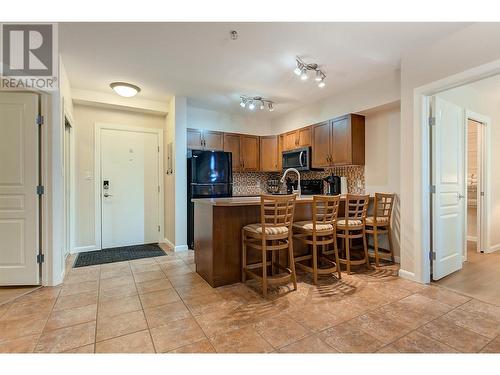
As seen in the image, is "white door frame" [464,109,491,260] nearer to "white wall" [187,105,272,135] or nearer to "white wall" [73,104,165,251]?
"white wall" [187,105,272,135]

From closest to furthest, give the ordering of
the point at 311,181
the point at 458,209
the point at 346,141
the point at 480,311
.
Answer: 1. the point at 480,311
2. the point at 458,209
3. the point at 346,141
4. the point at 311,181

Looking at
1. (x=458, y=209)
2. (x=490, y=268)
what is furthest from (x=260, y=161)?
(x=490, y=268)

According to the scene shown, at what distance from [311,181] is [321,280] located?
7.36 feet

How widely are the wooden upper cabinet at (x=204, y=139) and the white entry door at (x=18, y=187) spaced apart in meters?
2.22

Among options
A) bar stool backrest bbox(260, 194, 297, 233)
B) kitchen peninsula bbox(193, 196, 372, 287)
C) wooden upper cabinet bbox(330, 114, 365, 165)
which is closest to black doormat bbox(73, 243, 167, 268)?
kitchen peninsula bbox(193, 196, 372, 287)

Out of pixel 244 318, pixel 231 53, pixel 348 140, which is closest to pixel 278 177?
pixel 348 140

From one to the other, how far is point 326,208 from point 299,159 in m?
1.92

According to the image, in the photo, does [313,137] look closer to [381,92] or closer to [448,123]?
[381,92]

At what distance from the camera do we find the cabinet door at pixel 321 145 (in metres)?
4.14

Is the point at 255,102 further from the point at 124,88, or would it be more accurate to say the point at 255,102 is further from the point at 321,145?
the point at 124,88

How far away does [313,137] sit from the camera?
4.39m

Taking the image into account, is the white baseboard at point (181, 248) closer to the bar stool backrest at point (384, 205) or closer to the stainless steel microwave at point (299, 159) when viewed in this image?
the stainless steel microwave at point (299, 159)

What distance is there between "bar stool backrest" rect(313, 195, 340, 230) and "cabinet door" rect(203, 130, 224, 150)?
8.11 ft

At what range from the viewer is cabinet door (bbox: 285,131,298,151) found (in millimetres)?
4817
